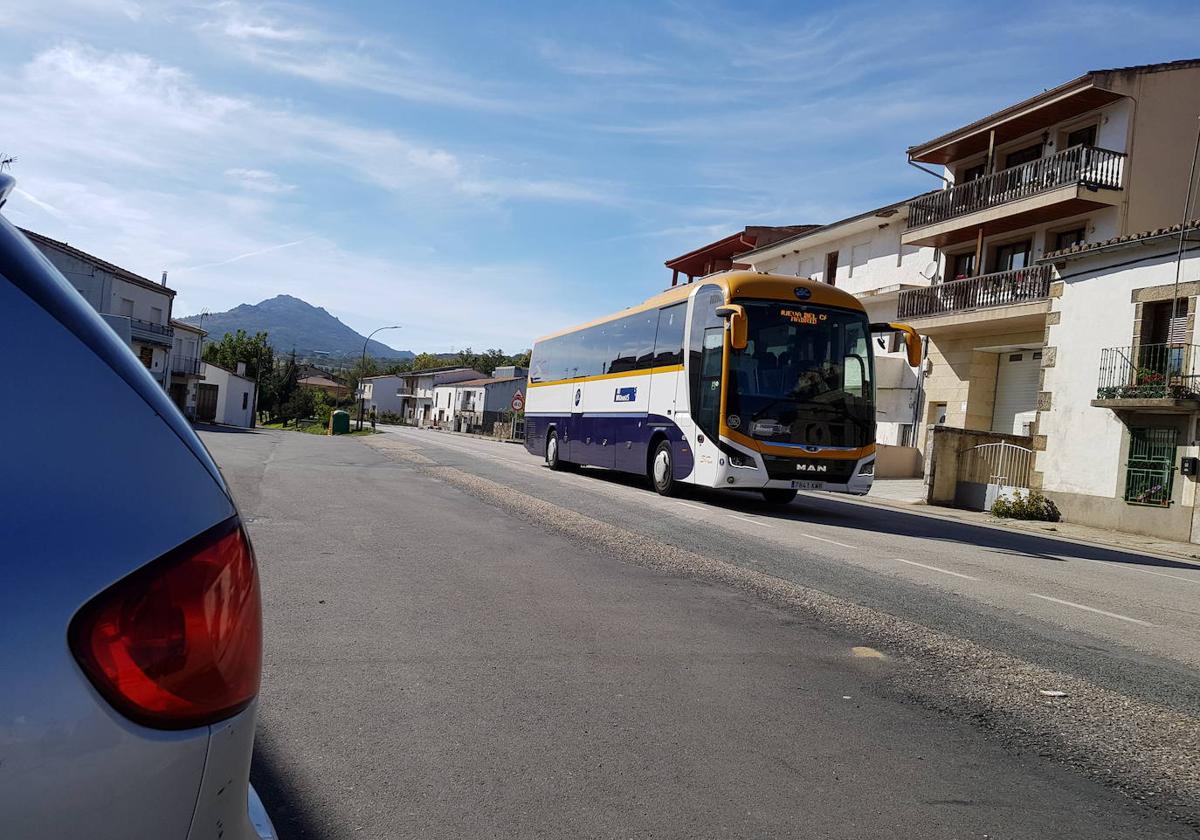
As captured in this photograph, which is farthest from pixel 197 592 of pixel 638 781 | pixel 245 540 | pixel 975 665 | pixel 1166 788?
pixel 975 665

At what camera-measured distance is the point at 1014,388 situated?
27938mm

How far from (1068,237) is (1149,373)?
7702 mm

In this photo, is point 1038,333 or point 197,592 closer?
point 197,592

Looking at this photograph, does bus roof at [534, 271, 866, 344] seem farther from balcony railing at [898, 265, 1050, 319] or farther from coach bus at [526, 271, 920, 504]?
balcony railing at [898, 265, 1050, 319]

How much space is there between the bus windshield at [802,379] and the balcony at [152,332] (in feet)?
160

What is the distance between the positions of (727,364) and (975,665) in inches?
382

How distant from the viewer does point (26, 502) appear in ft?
4.28

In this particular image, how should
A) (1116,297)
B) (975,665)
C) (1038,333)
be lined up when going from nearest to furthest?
(975,665) → (1116,297) → (1038,333)

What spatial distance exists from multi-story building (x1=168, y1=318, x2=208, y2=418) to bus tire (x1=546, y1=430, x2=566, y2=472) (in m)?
48.5

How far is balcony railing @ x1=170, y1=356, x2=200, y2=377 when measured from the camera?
6589cm

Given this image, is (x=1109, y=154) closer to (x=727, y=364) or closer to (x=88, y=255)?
(x=727, y=364)

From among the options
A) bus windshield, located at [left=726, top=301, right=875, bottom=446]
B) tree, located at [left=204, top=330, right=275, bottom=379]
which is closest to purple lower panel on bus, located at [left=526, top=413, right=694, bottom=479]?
bus windshield, located at [left=726, top=301, right=875, bottom=446]

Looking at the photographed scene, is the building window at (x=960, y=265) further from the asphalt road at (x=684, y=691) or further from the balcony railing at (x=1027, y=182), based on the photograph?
the asphalt road at (x=684, y=691)

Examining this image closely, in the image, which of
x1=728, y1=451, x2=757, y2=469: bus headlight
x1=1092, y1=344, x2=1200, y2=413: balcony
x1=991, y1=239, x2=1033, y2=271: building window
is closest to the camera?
x1=728, y1=451, x2=757, y2=469: bus headlight
